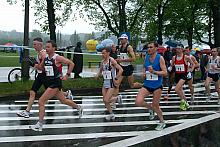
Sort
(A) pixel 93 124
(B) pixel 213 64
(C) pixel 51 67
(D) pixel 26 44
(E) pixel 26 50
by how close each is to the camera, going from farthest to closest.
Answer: (D) pixel 26 44
(E) pixel 26 50
(B) pixel 213 64
(A) pixel 93 124
(C) pixel 51 67

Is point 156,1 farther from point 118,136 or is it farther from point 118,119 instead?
point 118,136

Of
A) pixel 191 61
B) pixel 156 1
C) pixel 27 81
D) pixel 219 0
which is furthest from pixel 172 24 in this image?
pixel 191 61

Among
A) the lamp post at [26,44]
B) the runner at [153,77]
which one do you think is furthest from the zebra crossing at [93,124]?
the lamp post at [26,44]

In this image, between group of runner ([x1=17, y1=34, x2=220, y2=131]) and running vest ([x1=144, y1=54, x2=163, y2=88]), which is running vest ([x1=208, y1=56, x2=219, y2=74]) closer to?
group of runner ([x1=17, y1=34, x2=220, y2=131])

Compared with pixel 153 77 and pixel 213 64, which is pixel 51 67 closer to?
pixel 153 77

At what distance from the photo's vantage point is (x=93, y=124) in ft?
31.0

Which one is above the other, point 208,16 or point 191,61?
point 208,16

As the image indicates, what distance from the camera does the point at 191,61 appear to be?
38.8 ft

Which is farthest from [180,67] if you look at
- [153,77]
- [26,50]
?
[26,50]

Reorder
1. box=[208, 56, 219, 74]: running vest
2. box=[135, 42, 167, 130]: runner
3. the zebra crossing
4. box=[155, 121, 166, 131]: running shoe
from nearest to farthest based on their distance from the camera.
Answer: the zebra crossing < box=[135, 42, 167, 130]: runner < box=[155, 121, 166, 131]: running shoe < box=[208, 56, 219, 74]: running vest

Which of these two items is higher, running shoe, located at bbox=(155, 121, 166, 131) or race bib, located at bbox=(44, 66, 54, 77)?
race bib, located at bbox=(44, 66, 54, 77)

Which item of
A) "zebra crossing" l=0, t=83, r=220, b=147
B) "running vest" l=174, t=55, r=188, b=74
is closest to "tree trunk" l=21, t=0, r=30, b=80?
"zebra crossing" l=0, t=83, r=220, b=147

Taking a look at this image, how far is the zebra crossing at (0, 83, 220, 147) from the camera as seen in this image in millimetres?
7723

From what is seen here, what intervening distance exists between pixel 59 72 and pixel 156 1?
1511cm
